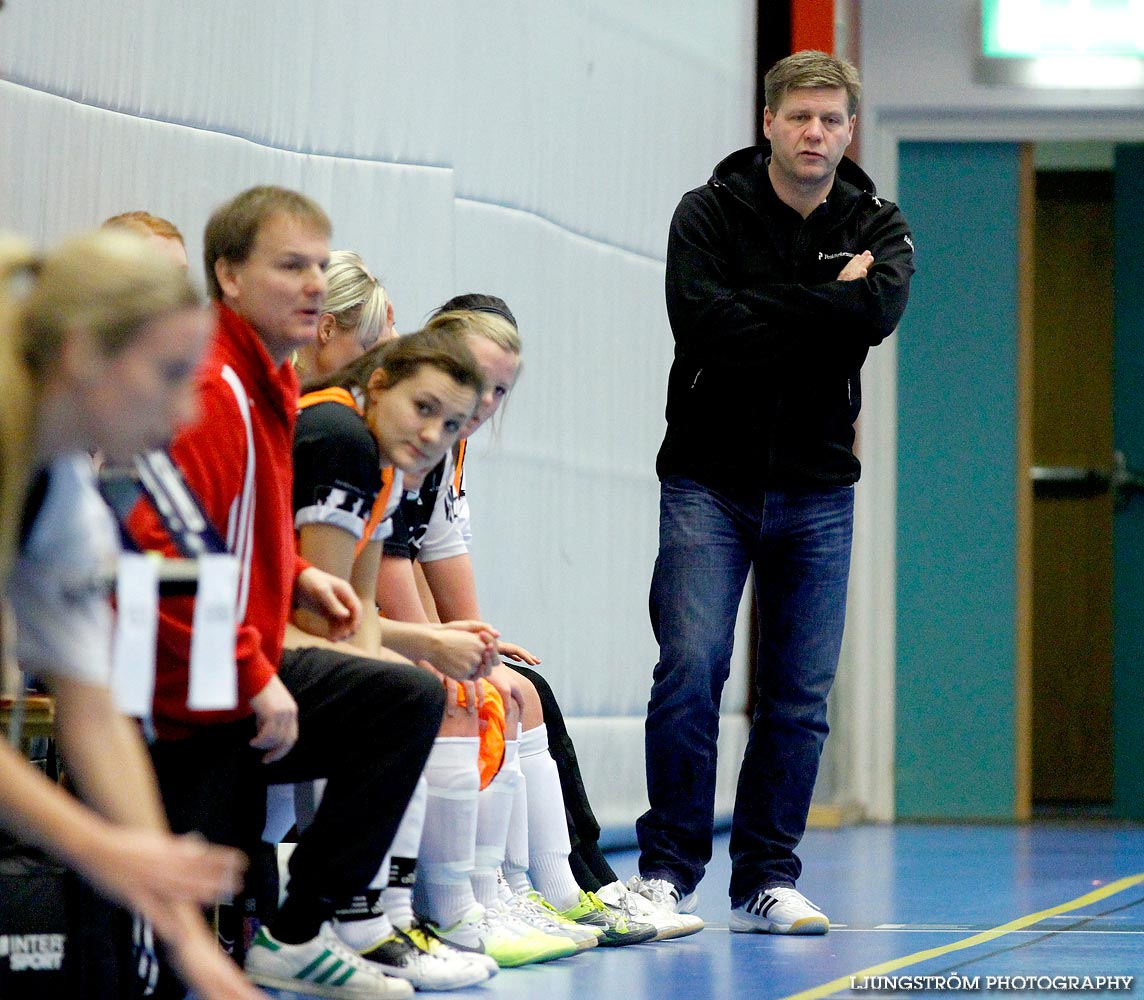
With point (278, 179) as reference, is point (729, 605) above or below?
below

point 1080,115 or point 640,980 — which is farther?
point 1080,115

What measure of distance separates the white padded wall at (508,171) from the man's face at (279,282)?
915mm

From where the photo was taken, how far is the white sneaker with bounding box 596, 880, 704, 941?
294cm

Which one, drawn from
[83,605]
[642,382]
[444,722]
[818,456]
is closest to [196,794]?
[444,722]

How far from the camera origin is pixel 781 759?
313cm

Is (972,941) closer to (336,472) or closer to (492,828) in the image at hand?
(492,828)

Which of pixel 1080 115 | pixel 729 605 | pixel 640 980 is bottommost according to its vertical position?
pixel 640 980

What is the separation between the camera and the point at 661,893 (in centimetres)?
301

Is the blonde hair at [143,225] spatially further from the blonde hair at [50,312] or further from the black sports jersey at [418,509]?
the blonde hair at [50,312]

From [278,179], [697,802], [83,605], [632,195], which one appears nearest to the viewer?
[83,605]

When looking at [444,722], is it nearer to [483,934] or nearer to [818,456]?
[483,934]

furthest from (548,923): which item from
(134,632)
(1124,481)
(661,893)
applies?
(1124,481)

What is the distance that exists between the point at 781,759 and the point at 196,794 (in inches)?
51.2

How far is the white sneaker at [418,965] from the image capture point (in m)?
2.37
